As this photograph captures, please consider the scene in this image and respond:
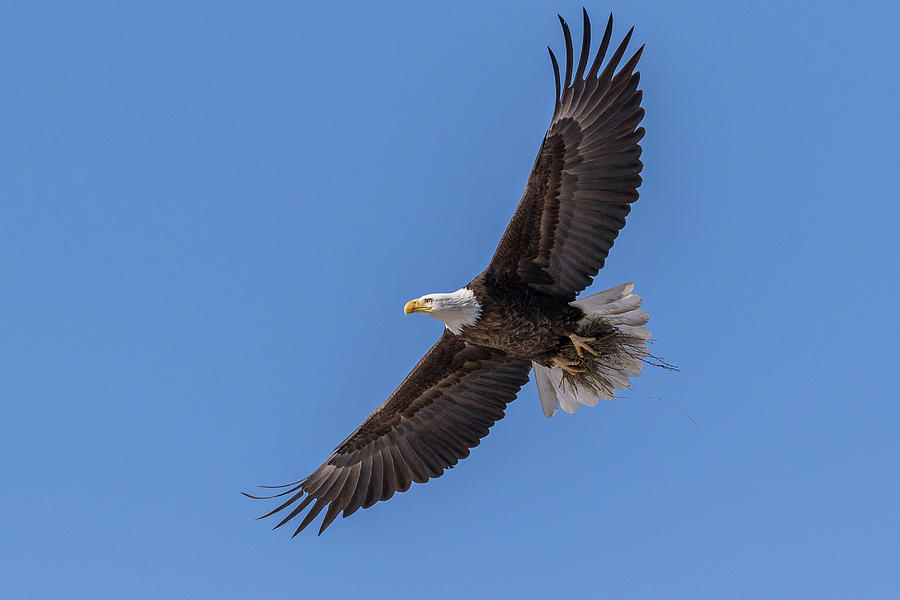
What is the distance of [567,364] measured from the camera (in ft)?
35.8

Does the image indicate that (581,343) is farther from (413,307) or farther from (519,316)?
(413,307)

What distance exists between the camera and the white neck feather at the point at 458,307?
1064 centimetres

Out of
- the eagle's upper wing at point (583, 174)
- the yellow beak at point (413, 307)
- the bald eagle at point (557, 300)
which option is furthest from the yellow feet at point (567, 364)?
the yellow beak at point (413, 307)

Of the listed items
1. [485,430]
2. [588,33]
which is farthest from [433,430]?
[588,33]

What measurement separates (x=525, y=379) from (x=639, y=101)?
3001 millimetres

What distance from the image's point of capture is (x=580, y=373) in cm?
1116

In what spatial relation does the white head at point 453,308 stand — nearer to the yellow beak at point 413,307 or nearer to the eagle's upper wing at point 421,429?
the yellow beak at point 413,307

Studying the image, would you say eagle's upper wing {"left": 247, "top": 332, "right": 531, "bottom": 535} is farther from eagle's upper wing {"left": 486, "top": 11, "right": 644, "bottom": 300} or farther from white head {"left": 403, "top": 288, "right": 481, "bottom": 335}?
eagle's upper wing {"left": 486, "top": 11, "right": 644, "bottom": 300}

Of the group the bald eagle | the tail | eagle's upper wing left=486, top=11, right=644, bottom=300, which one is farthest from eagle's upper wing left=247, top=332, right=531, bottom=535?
eagle's upper wing left=486, top=11, right=644, bottom=300

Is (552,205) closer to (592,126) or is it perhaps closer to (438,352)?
(592,126)

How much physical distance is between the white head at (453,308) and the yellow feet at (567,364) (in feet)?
2.84

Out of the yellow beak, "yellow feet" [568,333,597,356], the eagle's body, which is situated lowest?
"yellow feet" [568,333,597,356]

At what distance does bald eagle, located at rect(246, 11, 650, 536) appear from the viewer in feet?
34.0

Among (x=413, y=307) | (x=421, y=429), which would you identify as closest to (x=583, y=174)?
(x=413, y=307)
